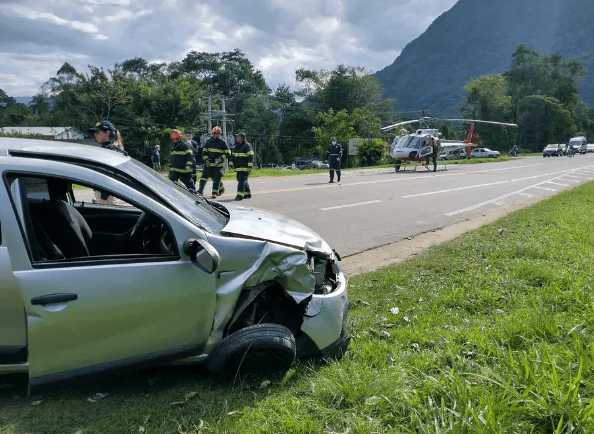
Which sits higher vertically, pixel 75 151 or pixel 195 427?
pixel 75 151

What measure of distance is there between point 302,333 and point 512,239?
4.87 metres

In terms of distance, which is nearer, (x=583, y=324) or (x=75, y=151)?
(x=75, y=151)

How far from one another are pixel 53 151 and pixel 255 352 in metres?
1.76

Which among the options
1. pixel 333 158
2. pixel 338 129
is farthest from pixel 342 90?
pixel 333 158

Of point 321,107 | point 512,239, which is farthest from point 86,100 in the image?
point 512,239

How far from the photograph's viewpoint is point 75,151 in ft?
9.84

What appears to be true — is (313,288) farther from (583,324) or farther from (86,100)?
(86,100)

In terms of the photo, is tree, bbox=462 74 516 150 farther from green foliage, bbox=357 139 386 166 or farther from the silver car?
the silver car

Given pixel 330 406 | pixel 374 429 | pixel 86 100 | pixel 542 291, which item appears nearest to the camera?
pixel 374 429

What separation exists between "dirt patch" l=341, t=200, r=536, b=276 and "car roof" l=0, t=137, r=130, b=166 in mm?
3515

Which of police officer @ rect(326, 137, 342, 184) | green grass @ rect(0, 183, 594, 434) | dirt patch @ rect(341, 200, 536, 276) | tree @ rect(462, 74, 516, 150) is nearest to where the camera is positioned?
green grass @ rect(0, 183, 594, 434)

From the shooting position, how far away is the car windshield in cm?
300

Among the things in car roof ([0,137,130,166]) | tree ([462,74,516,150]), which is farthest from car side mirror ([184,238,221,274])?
tree ([462,74,516,150])

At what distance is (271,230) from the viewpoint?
10.8 ft
